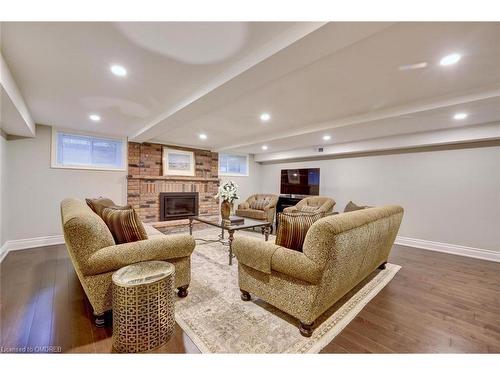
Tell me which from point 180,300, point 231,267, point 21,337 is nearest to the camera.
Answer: point 21,337

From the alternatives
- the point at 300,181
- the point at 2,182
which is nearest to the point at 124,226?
the point at 2,182

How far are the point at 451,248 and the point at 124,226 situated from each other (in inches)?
213

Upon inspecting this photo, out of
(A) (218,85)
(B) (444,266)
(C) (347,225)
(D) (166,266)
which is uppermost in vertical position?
(A) (218,85)

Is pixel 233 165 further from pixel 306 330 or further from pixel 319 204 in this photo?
pixel 306 330

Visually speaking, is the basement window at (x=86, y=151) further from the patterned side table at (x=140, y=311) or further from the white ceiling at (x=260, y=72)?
the patterned side table at (x=140, y=311)

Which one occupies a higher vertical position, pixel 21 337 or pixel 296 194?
pixel 296 194

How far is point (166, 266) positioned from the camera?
1754 millimetres

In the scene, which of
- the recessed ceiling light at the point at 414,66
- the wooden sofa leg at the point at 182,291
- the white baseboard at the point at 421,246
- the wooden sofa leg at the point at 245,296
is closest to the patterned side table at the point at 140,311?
the wooden sofa leg at the point at 182,291

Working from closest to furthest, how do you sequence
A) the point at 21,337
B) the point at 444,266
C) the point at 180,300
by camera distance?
the point at 21,337 → the point at 180,300 → the point at 444,266
